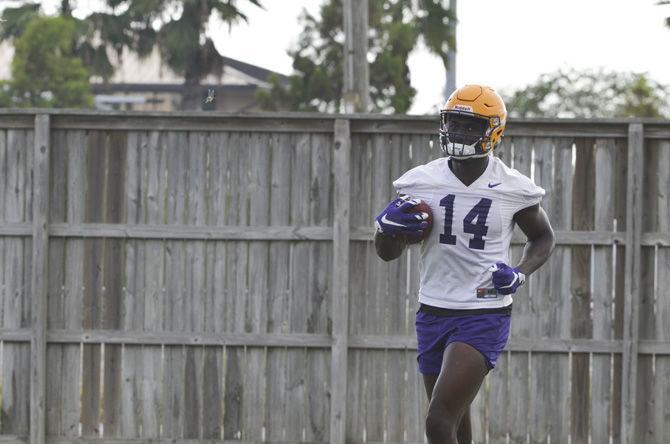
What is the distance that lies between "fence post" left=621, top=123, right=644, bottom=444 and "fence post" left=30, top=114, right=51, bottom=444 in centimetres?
400

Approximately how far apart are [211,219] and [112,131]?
3.05 feet

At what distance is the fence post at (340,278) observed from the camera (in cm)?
946

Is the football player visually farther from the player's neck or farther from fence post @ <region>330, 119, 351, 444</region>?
fence post @ <region>330, 119, 351, 444</region>

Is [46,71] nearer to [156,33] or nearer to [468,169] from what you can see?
[156,33]

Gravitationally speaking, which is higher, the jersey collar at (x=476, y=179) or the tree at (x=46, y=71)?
the tree at (x=46, y=71)

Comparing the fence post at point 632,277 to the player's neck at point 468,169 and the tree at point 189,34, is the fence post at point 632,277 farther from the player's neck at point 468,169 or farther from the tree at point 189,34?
the tree at point 189,34

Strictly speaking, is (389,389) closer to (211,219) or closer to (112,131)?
(211,219)

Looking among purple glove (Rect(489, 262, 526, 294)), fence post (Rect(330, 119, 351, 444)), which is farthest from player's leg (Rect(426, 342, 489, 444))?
fence post (Rect(330, 119, 351, 444))

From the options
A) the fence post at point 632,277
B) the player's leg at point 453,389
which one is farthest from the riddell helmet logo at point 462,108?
the fence post at point 632,277

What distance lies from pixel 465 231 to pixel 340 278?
2.80 meters

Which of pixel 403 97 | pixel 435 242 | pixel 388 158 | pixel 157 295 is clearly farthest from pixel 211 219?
pixel 403 97

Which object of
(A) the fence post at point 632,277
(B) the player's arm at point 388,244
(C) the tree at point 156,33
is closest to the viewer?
(B) the player's arm at point 388,244

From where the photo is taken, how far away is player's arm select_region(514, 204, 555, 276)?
6.97m

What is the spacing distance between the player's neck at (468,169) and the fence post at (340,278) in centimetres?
259
